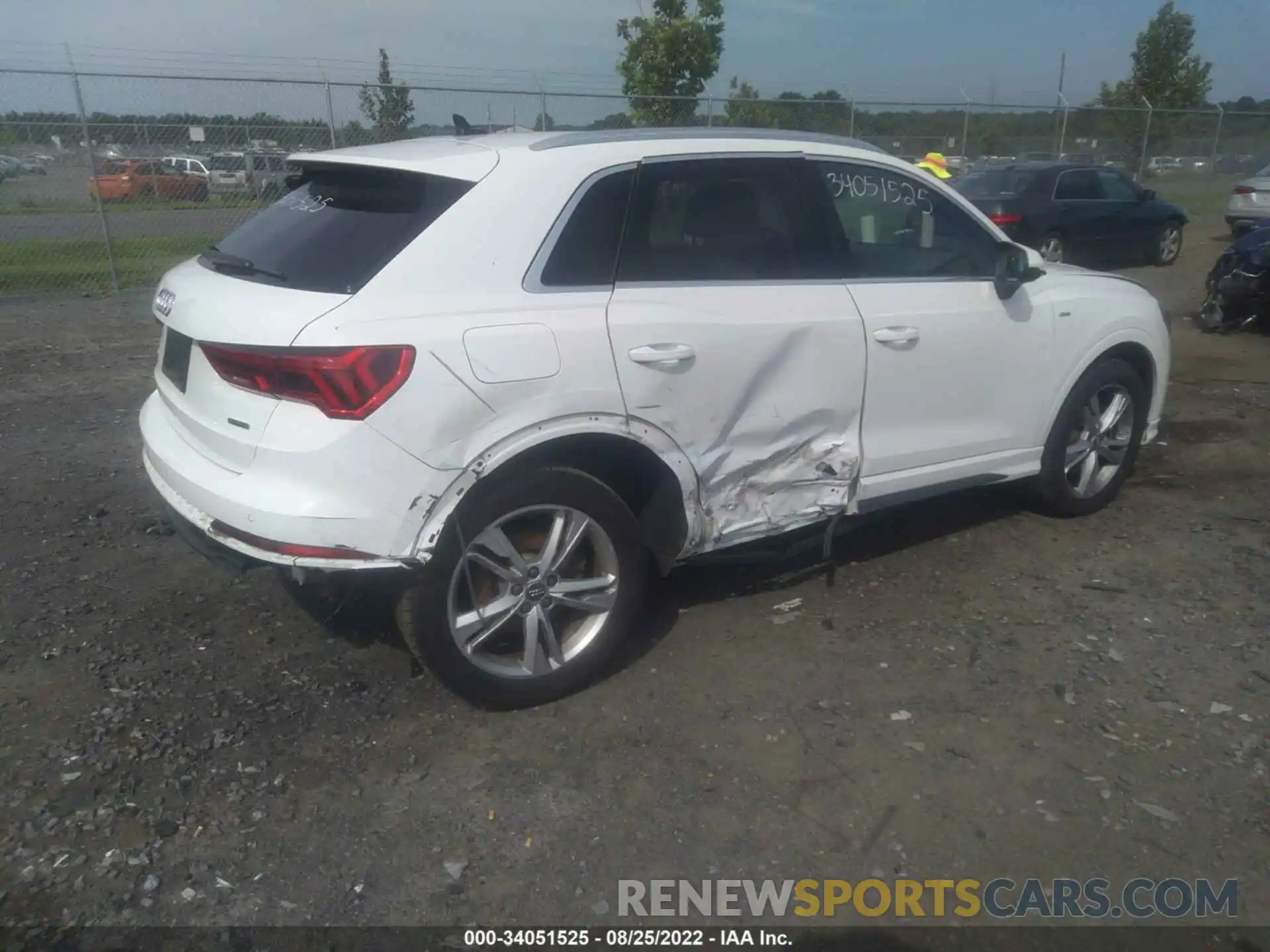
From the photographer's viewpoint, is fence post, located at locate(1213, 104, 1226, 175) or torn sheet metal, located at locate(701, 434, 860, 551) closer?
torn sheet metal, located at locate(701, 434, 860, 551)

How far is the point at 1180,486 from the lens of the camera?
6.00 metres

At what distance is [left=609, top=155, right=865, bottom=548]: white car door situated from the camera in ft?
12.1

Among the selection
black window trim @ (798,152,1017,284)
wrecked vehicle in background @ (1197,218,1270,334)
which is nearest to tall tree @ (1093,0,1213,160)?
wrecked vehicle in background @ (1197,218,1270,334)

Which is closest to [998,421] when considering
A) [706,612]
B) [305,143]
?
[706,612]

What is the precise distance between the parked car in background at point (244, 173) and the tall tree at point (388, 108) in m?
1.26

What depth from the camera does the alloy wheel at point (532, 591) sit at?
139 inches

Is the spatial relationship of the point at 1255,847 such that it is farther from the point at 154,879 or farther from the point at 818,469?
the point at 154,879

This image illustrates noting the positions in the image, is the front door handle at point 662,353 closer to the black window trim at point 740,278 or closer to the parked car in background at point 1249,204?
the black window trim at point 740,278

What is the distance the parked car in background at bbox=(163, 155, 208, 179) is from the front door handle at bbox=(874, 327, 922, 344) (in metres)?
10.4

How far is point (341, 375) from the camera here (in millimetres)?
3115

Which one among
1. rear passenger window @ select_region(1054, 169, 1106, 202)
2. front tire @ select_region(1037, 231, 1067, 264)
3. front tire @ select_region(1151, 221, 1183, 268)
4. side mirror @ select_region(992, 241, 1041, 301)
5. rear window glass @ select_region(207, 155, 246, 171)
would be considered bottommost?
front tire @ select_region(1151, 221, 1183, 268)

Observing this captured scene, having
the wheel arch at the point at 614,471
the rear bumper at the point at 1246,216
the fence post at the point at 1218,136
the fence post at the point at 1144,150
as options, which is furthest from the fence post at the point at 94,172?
the fence post at the point at 1218,136

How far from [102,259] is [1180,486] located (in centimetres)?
1170

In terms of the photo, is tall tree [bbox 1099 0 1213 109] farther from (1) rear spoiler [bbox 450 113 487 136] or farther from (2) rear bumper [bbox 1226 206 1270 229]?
(1) rear spoiler [bbox 450 113 487 136]
